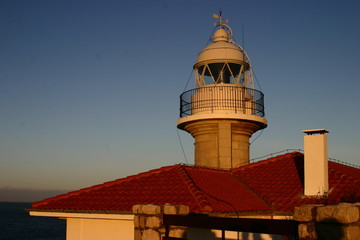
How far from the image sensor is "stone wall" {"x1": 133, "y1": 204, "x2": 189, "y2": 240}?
8258mm

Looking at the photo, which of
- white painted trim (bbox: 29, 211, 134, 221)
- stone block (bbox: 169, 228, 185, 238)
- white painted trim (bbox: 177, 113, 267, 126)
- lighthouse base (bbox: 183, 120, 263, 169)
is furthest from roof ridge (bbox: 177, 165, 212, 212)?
stone block (bbox: 169, 228, 185, 238)

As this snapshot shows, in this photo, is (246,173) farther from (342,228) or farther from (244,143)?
(342,228)

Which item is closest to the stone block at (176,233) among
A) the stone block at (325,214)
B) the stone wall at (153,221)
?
the stone wall at (153,221)

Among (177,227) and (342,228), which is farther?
(177,227)

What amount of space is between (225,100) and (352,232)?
12927 millimetres

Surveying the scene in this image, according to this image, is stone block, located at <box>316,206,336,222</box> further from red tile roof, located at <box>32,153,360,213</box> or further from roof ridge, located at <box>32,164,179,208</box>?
roof ridge, located at <box>32,164,179,208</box>

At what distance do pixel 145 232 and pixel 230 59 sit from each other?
11.5 m

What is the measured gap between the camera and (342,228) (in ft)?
18.4

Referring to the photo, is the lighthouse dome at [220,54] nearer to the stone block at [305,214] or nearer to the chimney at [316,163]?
the chimney at [316,163]

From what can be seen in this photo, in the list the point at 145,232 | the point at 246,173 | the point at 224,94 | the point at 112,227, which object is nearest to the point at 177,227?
the point at 145,232

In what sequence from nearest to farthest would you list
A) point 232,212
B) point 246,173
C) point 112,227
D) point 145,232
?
point 145,232 < point 232,212 < point 112,227 < point 246,173

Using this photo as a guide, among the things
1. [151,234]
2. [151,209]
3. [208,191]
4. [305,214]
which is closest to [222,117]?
[208,191]

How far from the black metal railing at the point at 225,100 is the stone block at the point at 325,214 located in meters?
12.5

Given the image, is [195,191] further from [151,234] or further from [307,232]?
[307,232]
